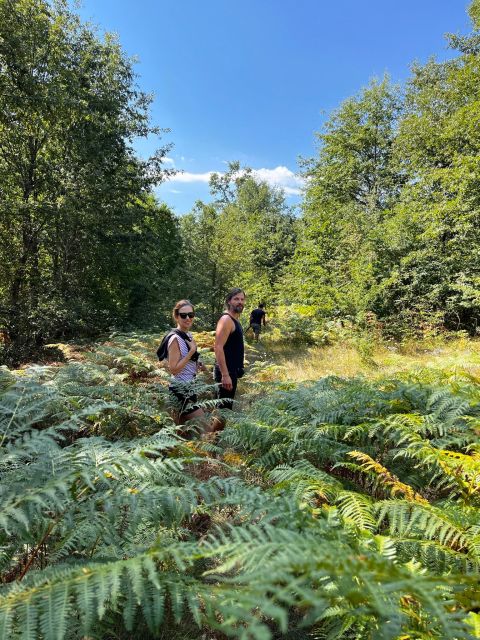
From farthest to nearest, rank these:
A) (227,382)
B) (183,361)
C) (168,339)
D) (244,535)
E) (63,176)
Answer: (63,176), (227,382), (168,339), (183,361), (244,535)

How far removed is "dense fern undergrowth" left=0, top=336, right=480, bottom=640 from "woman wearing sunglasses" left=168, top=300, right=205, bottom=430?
33 centimetres

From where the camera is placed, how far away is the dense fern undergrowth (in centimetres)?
107

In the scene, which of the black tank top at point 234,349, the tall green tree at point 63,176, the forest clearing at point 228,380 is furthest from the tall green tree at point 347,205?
the black tank top at point 234,349

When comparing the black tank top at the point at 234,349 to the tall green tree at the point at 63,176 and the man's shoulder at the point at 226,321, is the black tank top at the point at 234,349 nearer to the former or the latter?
the man's shoulder at the point at 226,321

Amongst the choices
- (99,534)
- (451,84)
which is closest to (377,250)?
(451,84)

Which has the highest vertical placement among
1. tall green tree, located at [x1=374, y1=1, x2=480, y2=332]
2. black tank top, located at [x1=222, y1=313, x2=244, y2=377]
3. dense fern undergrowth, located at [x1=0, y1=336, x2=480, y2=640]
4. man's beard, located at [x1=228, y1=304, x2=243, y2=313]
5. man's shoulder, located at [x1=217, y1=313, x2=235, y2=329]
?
tall green tree, located at [x1=374, y1=1, x2=480, y2=332]

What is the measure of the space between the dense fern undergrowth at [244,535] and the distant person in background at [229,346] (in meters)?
0.53

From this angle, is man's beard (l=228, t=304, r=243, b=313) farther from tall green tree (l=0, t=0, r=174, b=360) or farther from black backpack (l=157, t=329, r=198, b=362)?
tall green tree (l=0, t=0, r=174, b=360)

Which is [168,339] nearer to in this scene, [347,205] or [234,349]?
[234,349]

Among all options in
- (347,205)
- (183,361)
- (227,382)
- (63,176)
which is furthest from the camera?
(347,205)

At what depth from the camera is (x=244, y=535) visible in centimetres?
117

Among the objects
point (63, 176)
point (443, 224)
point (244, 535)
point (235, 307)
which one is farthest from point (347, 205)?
point (244, 535)

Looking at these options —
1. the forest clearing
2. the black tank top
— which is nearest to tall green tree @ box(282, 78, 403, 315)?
the forest clearing

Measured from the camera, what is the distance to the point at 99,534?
1673 mm
